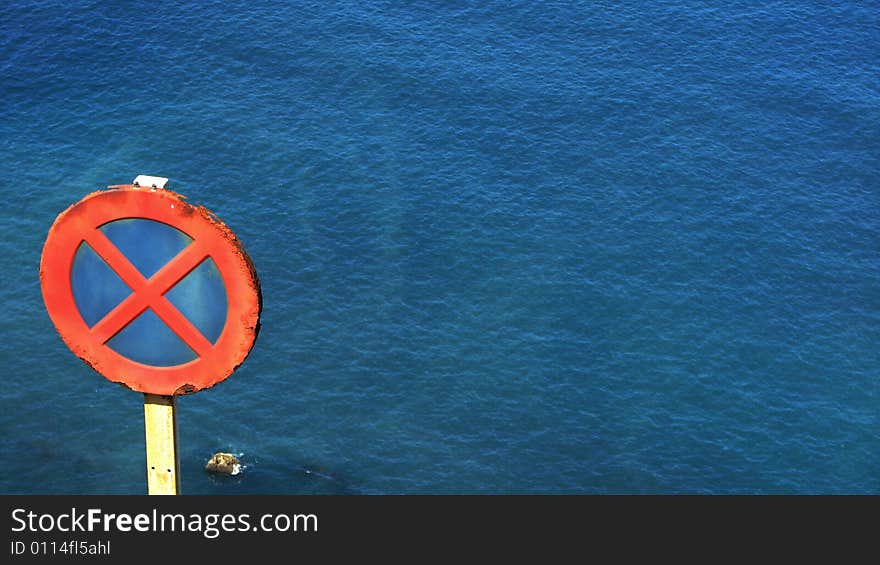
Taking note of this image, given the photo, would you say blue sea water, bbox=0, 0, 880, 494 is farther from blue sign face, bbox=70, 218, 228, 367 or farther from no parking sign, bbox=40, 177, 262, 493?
blue sign face, bbox=70, 218, 228, 367

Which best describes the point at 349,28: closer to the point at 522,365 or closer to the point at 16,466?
the point at 522,365

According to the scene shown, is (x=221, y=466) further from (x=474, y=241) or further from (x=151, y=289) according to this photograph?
(x=151, y=289)

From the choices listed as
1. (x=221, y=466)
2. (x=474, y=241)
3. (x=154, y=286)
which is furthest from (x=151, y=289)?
A: (x=474, y=241)

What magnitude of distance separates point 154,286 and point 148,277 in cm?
41

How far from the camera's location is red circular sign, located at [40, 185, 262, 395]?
1783 inches

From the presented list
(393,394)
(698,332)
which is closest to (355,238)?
(393,394)

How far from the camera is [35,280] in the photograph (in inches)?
5915

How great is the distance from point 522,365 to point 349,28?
242 ft

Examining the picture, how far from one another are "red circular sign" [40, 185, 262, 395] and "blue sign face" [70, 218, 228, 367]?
188 millimetres

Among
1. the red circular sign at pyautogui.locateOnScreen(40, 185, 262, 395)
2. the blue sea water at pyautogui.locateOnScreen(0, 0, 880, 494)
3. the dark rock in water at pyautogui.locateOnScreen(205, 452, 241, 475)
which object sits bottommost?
the red circular sign at pyautogui.locateOnScreen(40, 185, 262, 395)

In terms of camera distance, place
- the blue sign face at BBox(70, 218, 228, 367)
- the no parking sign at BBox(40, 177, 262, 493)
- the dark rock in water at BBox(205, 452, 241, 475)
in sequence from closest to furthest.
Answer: the no parking sign at BBox(40, 177, 262, 493)
the blue sign face at BBox(70, 218, 228, 367)
the dark rock in water at BBox(205, 452, 241, 475)

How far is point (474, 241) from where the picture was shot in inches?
6230

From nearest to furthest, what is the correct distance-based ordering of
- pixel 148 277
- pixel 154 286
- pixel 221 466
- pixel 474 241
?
pixel 154 286
pixel 148 277
pixel 221 466
pixel 474 241

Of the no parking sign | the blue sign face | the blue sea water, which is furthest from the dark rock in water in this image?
the blue sign face
